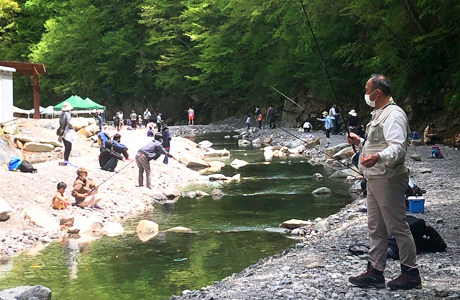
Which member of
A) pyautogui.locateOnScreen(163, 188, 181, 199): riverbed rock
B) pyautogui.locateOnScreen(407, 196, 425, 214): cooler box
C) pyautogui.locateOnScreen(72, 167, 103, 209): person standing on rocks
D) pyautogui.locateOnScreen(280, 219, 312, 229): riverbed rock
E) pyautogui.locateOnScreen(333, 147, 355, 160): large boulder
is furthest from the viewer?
pyautogui.locateOnScreen(333, 147, 355, 160): large boulder

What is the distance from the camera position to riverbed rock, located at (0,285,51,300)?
21.6 ft

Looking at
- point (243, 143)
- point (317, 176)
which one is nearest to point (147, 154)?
point (317, 176)

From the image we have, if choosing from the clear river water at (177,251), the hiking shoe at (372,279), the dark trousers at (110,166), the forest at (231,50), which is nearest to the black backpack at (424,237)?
the hiking shoe at (372,279)

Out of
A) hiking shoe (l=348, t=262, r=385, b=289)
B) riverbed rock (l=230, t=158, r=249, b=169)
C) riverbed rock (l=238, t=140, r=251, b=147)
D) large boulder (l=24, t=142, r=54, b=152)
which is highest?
hiking shoe (l=348, t=262, r=385, b=289)

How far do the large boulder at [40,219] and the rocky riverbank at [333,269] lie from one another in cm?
428

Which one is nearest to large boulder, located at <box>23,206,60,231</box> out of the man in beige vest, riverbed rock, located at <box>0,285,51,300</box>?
A: riverbed rock, located at <box>0,285,51,300</box>

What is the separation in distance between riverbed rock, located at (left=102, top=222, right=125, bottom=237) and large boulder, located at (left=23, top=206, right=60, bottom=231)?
838 millimetres

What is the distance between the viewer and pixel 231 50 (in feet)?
144

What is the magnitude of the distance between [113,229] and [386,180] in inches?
278

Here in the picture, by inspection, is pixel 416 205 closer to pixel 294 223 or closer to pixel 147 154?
pixel 294 223

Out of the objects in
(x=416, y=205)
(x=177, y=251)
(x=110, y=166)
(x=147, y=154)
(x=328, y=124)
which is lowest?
(x=177, y=251)

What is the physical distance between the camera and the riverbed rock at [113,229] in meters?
11.1

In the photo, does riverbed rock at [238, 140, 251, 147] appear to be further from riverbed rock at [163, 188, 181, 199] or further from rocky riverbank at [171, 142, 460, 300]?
rocky riverbank at [171, 142, 460, 300]

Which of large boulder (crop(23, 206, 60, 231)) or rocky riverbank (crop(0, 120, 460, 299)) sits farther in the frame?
large boulder (crop(23, 206, 60, 231))
